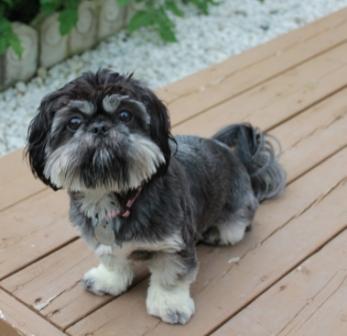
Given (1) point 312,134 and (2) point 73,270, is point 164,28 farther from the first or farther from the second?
(2) point 73,270

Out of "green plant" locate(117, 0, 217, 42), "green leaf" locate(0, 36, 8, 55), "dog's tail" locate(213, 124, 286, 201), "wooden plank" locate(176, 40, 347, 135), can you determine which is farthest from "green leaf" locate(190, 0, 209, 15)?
"dog's tail" locate(213, 124, 286, 201)

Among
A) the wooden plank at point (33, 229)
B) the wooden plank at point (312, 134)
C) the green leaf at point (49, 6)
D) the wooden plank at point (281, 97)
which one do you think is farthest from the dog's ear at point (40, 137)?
the green leaf at point (49, 6)

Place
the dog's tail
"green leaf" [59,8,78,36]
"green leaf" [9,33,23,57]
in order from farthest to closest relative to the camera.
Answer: "green leaf" [59,8,78,36] → "green leaf" [9,33,23,57] → the dog's tail

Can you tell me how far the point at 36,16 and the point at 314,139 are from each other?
81.0 inches

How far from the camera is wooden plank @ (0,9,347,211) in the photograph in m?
3.37

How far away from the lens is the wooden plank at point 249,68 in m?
3.95

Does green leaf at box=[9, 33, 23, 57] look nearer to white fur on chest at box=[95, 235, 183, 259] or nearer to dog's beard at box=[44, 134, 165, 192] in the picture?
white fur on chest at box=[95, 235, 183, 259]

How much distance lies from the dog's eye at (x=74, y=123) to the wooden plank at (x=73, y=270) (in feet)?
2.42

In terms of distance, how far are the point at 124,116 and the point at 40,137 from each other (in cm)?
26

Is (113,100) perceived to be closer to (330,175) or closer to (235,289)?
(235,289)

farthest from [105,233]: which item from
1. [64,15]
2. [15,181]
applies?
[64,15]

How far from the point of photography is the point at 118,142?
83.7 inches

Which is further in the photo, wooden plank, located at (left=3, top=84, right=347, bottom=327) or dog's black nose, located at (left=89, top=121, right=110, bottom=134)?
wooden plank, located at (left=3, top=84, right=347, bottom=327)

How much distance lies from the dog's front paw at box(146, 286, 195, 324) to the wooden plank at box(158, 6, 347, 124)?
1362mm
